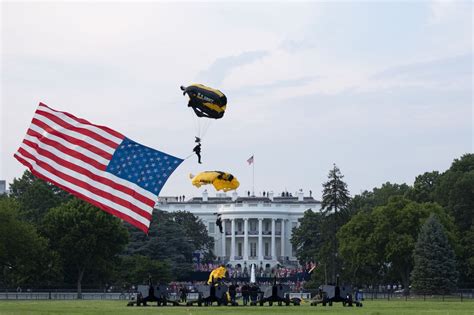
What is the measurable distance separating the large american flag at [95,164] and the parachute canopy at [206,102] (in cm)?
1463

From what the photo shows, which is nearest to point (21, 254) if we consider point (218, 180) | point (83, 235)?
point (83, 235)

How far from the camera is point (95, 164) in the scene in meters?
36.8

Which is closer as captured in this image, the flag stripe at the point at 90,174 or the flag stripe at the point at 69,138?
the flag stripe at the point at 90,174

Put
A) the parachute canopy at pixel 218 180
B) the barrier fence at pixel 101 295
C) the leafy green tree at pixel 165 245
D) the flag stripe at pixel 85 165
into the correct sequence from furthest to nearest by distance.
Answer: the leafy green tree at pixel 165 245 < the barrier fence at pixel 101 295 < the parachute canopy at pixel 218 180 < the flag stripe at pixel 85 165

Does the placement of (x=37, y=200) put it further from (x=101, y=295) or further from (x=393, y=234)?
(x=393, y=234)

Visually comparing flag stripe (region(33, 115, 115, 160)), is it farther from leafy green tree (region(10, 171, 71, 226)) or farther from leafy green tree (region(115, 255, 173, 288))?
leafy green tree (region(10, 171, 71, 226))

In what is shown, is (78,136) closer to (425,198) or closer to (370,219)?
(370,219)

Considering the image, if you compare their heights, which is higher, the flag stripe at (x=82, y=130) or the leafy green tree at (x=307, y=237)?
the leafy green tree at (x=307, y=237)

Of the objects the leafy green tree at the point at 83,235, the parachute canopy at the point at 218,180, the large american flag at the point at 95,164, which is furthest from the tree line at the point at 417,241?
the large american flag at the point at 95,164

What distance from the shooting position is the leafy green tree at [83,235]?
101 m

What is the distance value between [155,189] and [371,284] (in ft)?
270

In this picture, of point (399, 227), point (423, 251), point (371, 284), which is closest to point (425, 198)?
point (371, 284)

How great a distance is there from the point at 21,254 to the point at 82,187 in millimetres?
58086

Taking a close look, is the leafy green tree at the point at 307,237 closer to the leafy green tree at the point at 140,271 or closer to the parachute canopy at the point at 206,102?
the leafy green tree at the point at 140,271
